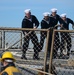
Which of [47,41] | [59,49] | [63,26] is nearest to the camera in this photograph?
[47,41]

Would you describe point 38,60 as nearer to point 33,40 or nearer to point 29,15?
point 33,40

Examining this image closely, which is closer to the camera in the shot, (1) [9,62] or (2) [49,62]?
(1) [9,62]

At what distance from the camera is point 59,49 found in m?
11.3

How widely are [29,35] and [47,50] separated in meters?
0.67

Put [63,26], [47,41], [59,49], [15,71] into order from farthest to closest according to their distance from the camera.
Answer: [63,26] → [59,49] → [47,41] → [15,71]

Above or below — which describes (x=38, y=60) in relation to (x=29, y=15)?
below

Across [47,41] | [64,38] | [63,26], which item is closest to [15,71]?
[47,41]

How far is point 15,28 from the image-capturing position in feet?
34.5

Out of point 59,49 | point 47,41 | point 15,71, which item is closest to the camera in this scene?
point 15,71

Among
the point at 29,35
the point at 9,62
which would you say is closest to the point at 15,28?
the point at 29,35

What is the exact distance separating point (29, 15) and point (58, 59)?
1.58m

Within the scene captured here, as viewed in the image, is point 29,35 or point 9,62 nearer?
point 9,62

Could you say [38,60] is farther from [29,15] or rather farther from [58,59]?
[29,15]

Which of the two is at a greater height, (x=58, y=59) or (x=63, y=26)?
(x=63, y=26)
